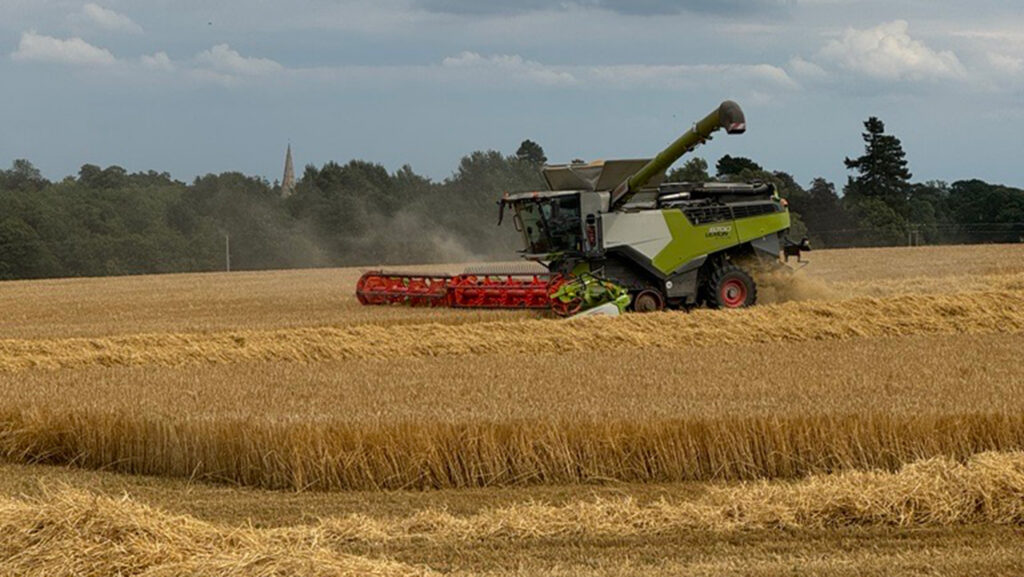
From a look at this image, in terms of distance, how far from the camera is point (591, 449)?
28.7 ft

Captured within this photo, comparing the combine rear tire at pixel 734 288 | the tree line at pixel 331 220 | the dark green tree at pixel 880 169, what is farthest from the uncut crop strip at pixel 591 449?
the dark green tree at pixel 880 169

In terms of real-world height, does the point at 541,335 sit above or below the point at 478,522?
above

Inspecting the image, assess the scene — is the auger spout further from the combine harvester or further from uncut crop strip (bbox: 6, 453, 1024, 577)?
uncut crop strip (bbox: 6, 453, 1024, 577)

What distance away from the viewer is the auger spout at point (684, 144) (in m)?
17.0

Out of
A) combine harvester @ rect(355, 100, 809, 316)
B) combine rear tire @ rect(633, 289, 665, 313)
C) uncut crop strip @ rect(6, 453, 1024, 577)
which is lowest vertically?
uncut crop strip @ rect(6, 453, 1024, 577)

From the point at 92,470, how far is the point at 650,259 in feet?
36.0

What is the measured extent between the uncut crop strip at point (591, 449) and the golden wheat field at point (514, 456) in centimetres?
2

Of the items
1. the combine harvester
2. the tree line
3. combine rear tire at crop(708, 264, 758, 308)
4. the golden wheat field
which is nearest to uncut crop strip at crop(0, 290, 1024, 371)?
the golden wheat field

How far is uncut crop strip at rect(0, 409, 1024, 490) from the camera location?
28.5ft

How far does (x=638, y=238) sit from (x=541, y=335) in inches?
155

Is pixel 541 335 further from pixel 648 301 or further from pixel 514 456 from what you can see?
pixel 514 456

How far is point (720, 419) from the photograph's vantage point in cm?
897

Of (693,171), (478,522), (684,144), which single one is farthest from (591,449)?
(693,171)

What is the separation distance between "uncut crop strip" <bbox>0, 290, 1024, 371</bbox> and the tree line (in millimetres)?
21144
